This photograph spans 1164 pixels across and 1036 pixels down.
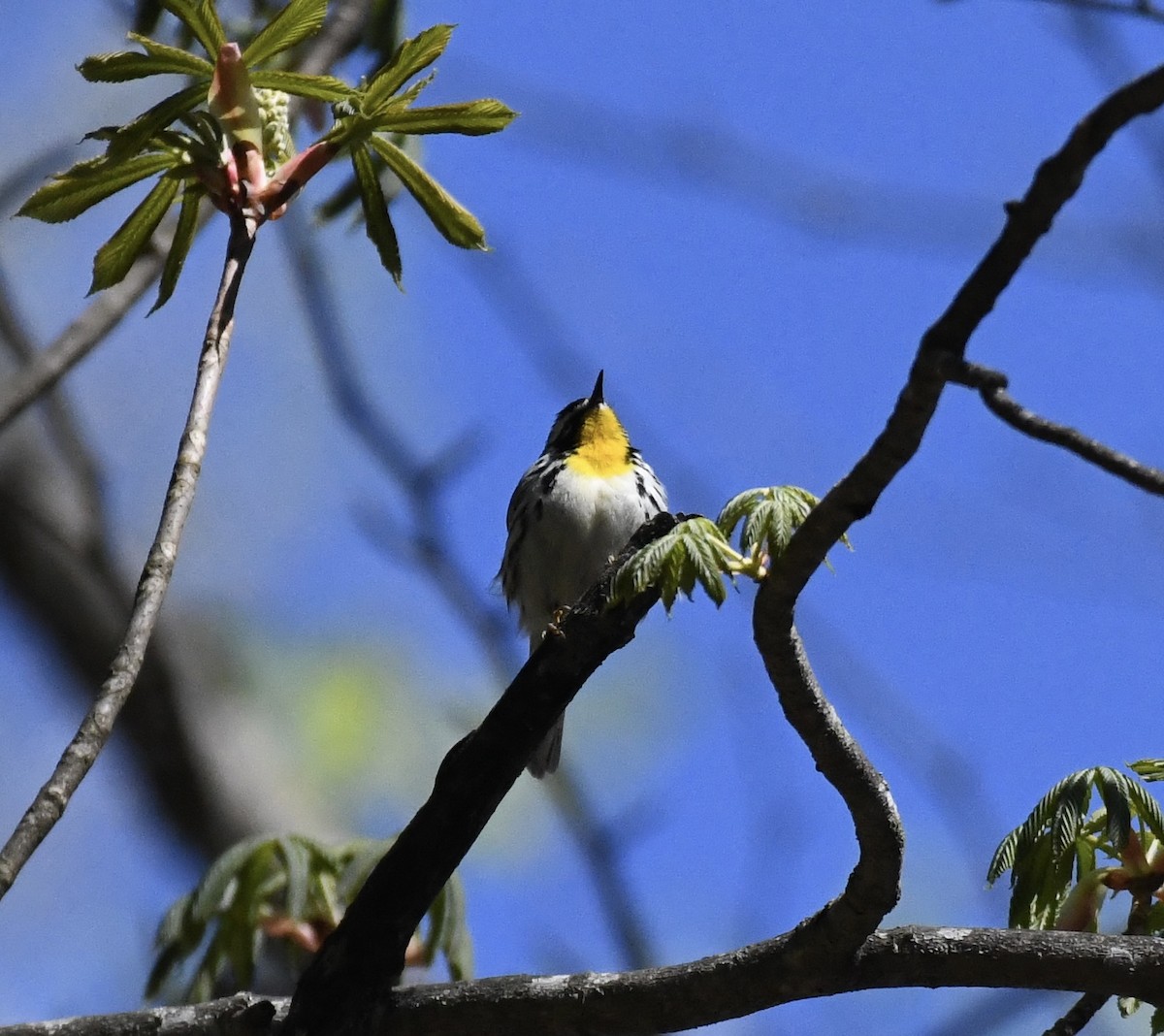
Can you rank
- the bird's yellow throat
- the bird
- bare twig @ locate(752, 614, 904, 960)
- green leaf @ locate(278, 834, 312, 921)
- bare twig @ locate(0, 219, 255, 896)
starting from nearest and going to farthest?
1. bare twig @ locate(0, 219, 255, 896)
2. bare twig @ locate(752, 614, 904, 960)
3. green leaf @ locate(278, 834, 312, 921)
4. the bird
5. the bird's yellow throat

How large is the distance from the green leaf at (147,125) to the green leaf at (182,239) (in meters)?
0.16

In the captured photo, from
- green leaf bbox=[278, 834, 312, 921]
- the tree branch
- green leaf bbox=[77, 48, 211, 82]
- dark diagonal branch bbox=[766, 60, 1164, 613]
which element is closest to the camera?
dark diagonal branch bbox=[766, 60, 1164, 613]

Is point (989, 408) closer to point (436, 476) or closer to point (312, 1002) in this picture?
point (312, 1002)

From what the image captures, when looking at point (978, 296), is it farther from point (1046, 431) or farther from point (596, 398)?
point (596, 398)

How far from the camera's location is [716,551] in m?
2.25

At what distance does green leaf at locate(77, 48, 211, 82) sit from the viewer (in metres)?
2.58

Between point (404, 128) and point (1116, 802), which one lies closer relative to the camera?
point (1116, 802)

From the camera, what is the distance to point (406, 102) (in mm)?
2613

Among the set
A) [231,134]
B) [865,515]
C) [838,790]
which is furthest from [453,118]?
[838,790]

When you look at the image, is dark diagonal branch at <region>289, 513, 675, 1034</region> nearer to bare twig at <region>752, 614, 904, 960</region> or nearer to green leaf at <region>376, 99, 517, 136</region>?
bare twig at <region>752, 614, 904, 960</region>

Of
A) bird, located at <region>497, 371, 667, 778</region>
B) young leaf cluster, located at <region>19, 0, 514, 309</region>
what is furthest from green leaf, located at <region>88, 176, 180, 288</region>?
bird, located at <region>497, 371, 667, 778</region>

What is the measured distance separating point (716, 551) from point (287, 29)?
1.16m

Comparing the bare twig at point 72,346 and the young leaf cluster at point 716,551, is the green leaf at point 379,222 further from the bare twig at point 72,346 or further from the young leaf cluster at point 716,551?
the young leaf cluster at point 716,551

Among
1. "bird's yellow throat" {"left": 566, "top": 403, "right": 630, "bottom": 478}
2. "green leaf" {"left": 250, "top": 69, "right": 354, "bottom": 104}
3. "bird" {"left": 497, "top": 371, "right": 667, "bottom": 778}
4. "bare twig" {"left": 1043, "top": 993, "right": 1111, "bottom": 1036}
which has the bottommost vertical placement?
"bare twig" {"left": 1043, "top": 993, "right": 1111, "bottom": 1036}
